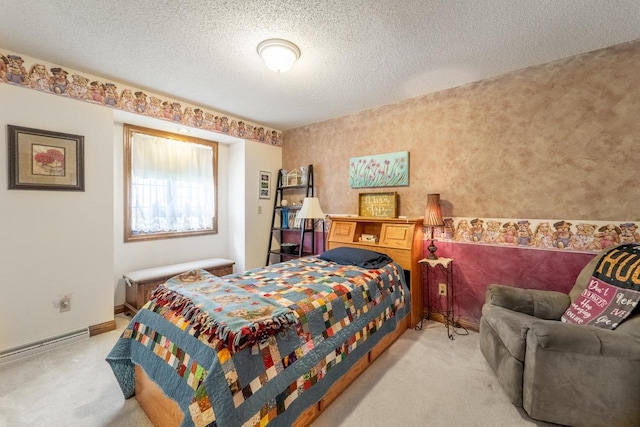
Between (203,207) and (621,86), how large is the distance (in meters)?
4.72

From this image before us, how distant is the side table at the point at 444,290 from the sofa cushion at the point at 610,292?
101 centimetres

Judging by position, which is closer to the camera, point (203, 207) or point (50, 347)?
point (50, 347)

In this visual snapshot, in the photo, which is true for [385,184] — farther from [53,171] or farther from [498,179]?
[53,171]

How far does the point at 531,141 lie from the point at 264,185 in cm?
346

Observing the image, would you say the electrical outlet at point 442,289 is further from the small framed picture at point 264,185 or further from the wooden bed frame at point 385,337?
the small framed picture at point 264,185

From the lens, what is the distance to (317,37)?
207 cm

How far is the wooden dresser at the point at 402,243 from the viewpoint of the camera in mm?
2930

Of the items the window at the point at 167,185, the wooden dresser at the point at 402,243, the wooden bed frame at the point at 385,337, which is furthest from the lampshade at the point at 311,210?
the window at the point at 167,185

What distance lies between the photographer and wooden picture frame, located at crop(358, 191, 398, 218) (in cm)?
335

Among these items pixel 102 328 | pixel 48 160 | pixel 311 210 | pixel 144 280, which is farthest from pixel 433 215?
pixel 48 160

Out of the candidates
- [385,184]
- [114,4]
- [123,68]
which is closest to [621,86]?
[385,184]

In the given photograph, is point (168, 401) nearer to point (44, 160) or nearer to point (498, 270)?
point (44, 160)

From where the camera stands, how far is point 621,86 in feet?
7.09

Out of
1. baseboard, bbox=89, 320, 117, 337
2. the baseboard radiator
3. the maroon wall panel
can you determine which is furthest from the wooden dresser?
the baseboard radiator
